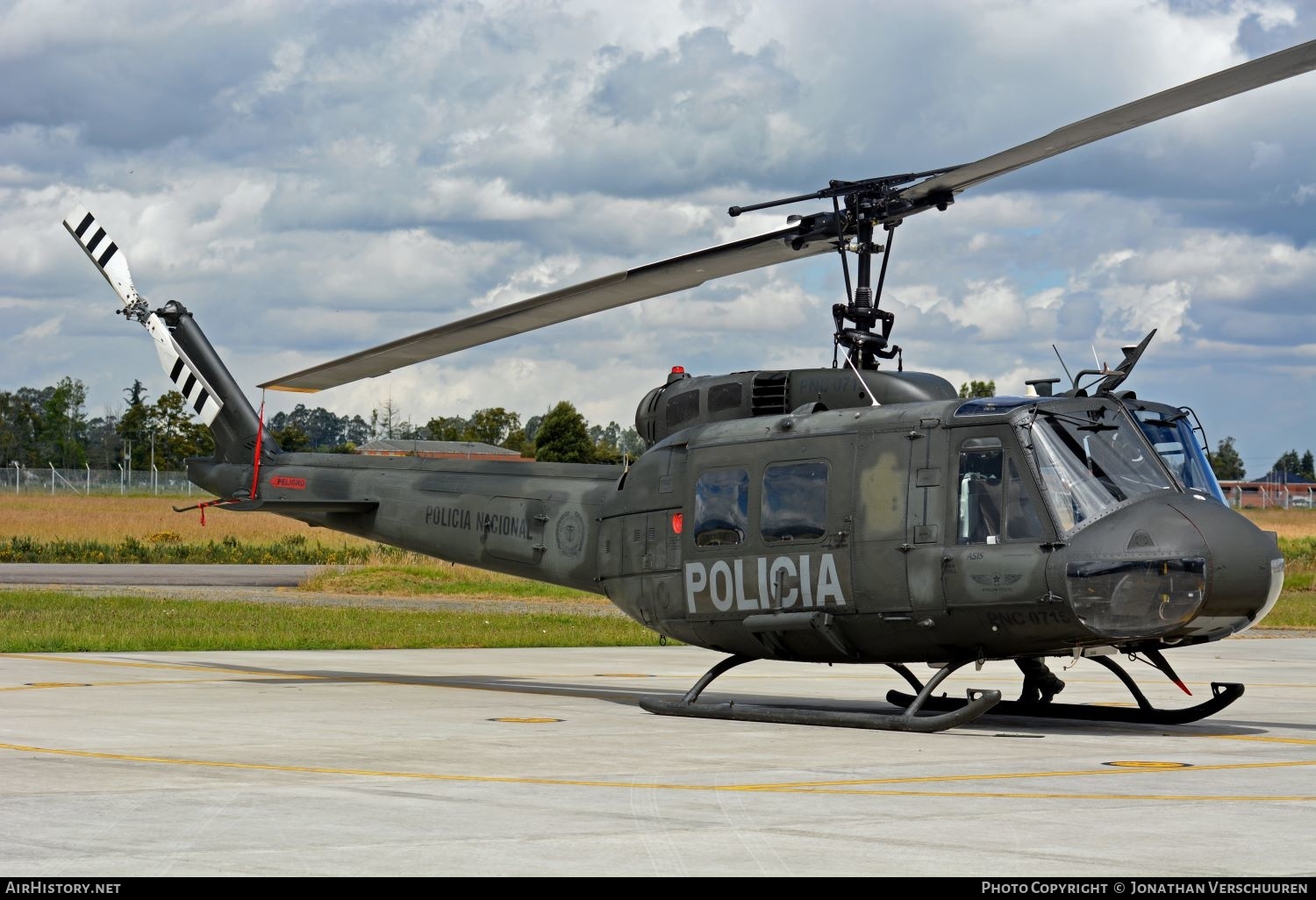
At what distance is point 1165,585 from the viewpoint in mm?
11781

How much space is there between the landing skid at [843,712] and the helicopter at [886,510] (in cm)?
3

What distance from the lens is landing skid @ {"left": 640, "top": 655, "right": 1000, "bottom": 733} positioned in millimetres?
12992

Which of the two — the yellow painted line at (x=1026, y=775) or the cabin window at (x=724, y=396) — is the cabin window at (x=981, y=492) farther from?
the cabin window at (x=724, y=396)

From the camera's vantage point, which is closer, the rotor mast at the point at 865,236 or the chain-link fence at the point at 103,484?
the rotor mast at the point at 865,236

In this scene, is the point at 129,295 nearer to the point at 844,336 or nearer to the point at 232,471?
the point at 232,471

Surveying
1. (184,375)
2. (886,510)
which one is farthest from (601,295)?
(184,375)

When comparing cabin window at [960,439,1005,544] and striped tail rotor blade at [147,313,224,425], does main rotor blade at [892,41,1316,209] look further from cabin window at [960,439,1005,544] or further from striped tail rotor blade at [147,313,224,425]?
striped tail rotor blade at [147,313,224,425]

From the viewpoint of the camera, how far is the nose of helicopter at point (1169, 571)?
1175 cm

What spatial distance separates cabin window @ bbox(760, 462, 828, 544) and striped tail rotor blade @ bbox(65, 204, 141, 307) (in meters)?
9.08

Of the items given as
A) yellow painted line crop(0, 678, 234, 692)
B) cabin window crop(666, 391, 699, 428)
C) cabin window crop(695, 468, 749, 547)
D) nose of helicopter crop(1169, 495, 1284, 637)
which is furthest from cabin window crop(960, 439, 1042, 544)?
yellow painted line crop(0, 678, 234, 692)

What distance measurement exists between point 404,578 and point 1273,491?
379 ft

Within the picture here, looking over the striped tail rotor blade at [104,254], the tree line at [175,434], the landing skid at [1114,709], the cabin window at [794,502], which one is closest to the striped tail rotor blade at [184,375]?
the striped tail rotor blade at [104,254]
